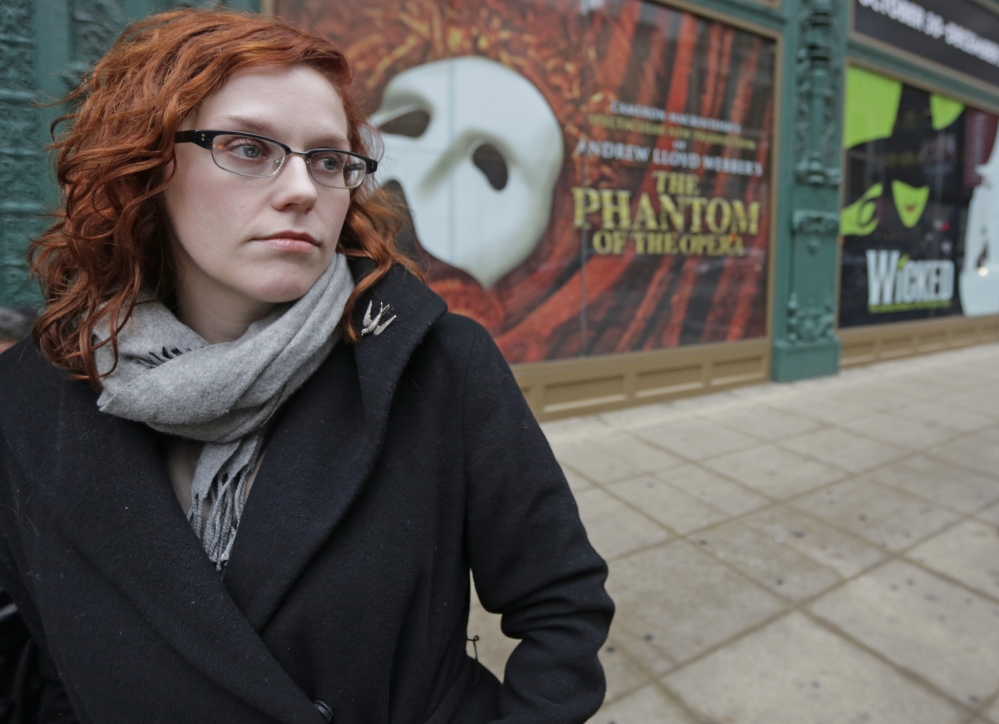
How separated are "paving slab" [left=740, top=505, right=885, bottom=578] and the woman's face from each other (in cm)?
288

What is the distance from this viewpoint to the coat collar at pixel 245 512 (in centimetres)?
93

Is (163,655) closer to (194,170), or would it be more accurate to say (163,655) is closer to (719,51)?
(194,170)

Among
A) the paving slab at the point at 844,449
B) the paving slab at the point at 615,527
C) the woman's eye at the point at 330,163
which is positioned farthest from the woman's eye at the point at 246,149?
the paving slab at the point at 844,449

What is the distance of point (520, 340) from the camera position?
491cm

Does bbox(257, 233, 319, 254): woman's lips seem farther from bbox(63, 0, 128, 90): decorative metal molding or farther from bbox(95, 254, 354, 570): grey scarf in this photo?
bbox(63, 0, 128, 90): decorative metal molding

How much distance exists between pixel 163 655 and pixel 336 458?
0.39m

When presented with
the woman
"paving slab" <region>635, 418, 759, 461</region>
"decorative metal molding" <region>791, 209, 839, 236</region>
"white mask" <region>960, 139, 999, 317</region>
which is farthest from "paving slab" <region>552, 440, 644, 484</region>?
"white mask" <region>960, 139, 999, 317</region>

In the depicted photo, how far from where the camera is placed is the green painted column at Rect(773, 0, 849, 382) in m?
6.15

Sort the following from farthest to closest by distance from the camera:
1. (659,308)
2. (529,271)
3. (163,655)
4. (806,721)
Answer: (659,308)
(529,271)
(806,721)
(163,655)

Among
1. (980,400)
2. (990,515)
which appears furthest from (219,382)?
(980,400)

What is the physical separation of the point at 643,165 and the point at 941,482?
10.8ft

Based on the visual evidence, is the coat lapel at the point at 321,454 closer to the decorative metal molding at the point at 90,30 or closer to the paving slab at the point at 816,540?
the decorative metal molding at the point at 90,30

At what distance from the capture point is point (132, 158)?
0.99 m

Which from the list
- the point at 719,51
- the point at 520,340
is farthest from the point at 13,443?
the point at 719,51
